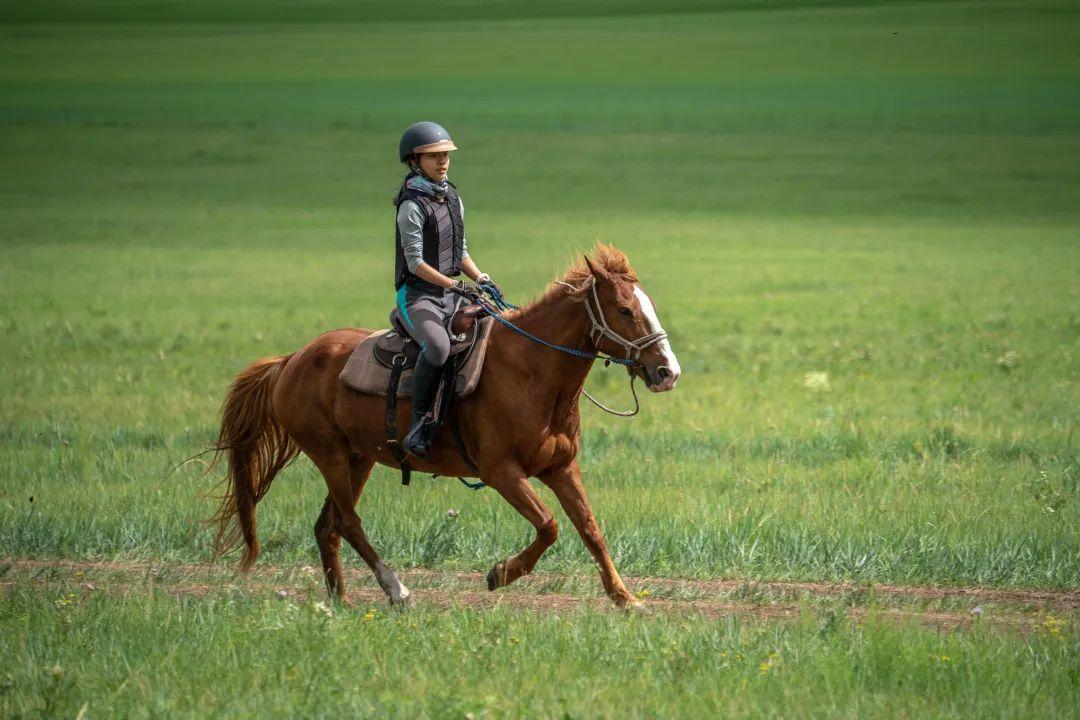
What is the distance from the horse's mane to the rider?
17.2 inches

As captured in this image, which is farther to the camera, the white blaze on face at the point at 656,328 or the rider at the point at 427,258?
the rider at the point at 427,258

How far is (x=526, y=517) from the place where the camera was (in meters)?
8.34

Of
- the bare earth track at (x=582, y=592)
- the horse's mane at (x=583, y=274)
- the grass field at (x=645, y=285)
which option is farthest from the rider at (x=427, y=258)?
the grass field at (x=645, y=285)

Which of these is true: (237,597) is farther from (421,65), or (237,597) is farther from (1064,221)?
(421,65)

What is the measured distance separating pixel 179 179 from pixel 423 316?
42.5 meters

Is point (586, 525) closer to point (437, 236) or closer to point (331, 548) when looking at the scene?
point (331, 548)

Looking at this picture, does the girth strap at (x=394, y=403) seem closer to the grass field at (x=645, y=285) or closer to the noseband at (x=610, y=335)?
the grass field at (x=645, y=285)

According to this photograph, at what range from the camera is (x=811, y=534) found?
983cm

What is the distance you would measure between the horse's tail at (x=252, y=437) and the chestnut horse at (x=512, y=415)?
0.21 ft

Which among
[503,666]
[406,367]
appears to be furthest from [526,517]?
[503,666]

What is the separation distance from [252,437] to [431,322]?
6.43ft

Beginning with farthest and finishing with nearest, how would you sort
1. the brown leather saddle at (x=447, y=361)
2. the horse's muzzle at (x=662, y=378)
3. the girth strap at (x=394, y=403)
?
the girth strap at (x=394, y=403), the brown leather saddle at (x=447, y=361), the horse's muzzle at (x=662, y=378)

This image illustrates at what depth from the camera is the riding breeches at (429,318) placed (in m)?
8.61

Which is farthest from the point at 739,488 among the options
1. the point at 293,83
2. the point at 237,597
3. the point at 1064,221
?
the point at 293,83
